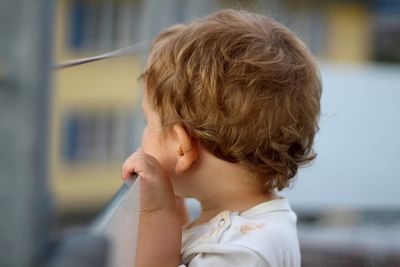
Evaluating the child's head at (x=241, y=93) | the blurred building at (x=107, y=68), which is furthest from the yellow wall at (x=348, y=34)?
the child's head at (x=241, y=93)

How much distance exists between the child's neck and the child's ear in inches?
0.6

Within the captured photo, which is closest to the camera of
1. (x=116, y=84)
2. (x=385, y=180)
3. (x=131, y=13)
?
(x=385, y=180)

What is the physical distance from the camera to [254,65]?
2.25 feet

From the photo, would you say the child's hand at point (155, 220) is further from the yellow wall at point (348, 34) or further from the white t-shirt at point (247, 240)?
the yellow wall at point (348, 34)

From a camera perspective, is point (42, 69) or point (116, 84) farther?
point (116, 84)

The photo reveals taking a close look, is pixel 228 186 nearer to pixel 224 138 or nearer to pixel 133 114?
pixel 224 138

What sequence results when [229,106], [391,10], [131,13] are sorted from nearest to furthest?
[229,106] < [131,13] < [391,10]

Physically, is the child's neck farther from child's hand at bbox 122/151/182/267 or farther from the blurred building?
the blurred building

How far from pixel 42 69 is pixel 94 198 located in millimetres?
6625

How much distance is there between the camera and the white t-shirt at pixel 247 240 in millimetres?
631

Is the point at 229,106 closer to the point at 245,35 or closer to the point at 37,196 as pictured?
the point at 245,35

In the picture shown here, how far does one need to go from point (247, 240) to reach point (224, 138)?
0.31 feet

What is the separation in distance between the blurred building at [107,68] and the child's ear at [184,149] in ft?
16.8

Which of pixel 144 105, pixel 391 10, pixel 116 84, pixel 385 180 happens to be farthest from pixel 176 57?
pixel 391 10
